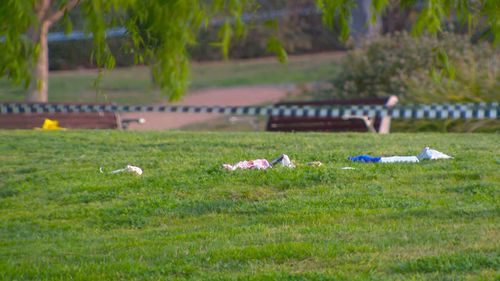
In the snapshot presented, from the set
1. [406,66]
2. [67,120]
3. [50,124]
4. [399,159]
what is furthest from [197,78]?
[399,159]

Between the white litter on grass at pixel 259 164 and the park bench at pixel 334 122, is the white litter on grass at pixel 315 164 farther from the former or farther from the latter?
the park bench at pixel 334 122

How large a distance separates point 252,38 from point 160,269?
117ft

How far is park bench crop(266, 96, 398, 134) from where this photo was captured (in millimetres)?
17281

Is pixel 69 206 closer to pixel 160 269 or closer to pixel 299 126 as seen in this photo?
pixel 160 269

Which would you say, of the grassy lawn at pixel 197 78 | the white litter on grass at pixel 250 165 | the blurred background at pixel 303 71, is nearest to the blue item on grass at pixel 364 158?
the white litter on grass at pixel 250 165

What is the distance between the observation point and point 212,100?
30.5 m

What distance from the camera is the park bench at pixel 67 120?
58.8ft

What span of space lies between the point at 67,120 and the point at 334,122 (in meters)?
4.24

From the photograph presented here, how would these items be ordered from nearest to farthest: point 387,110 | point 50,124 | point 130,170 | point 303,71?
1. point 130,170
2. point 387,110
3. point 50,124
4. point 303,71

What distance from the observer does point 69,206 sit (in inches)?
369

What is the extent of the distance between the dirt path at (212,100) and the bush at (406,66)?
393 centimetres

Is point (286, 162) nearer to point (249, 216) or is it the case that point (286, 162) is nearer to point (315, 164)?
point (315, 164)

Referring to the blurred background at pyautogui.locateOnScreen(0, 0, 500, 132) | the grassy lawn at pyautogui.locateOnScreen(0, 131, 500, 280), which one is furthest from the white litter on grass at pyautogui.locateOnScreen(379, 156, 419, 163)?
the blurred background at pyautogui.locateOnScreen(0, 0, 500, 132)

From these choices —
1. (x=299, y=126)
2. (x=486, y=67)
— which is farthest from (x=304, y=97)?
(x=299, y=126)
